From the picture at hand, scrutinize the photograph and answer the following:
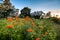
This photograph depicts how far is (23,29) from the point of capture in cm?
1038

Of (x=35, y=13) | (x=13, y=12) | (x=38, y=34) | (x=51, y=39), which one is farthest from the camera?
(x=13, y=12)

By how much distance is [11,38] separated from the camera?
32.7 feet

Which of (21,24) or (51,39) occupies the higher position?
(21,24)

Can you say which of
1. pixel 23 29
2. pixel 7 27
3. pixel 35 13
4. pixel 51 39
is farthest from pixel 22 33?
pixel 35 13

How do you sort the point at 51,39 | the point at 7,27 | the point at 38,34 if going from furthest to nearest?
the point at 51,39, the point at 38,34, the point at 7,27

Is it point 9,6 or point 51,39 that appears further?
point 9,6

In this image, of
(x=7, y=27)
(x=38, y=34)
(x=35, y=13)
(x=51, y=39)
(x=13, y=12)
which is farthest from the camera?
(x=13, y=12)

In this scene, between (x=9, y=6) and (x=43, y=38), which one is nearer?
(x=43, y=38)

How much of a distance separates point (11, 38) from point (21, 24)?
1292 millimetres

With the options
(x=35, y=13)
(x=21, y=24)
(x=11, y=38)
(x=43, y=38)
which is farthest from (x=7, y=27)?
(x=35, y=13)

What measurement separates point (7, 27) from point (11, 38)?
567 mm

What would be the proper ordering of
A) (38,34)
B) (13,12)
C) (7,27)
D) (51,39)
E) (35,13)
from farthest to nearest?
(13,12)
(35,13)
(51,39)
(38,34)
(7,27)

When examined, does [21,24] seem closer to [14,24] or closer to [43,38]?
[14,24]

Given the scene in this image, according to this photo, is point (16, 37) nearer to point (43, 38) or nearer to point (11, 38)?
point (11, 38)
